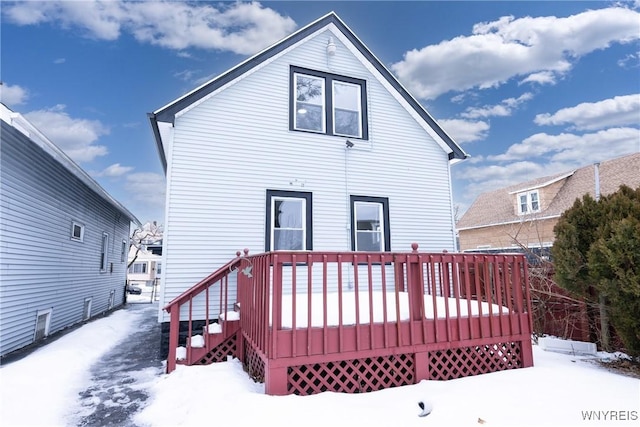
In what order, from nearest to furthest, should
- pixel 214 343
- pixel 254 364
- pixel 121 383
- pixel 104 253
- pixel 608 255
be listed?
pixel 608 255, pixel 254 364, pixel 121 383, pixel 214 343, pixel 104 253

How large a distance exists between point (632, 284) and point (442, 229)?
4451mm

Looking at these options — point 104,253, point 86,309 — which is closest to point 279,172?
point 86,309

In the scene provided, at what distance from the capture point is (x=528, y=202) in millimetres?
17812

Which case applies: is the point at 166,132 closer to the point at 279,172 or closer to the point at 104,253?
the point at 279,172

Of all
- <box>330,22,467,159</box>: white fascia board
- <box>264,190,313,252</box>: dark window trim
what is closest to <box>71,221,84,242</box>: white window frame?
<box>264,190,313,252</box>: dark window trim

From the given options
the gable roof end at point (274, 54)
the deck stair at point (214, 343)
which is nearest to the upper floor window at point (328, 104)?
the gable roof end at point (274, 54)

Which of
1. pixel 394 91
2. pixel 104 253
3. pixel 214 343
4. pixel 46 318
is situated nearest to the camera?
pixel 214 343

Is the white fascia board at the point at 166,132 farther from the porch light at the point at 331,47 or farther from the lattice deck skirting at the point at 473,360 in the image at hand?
the lattice deck skirting at the point at 473,360

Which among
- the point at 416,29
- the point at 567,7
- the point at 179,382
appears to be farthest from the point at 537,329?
the point at 416,29

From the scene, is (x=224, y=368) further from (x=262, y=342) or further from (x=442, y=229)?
(x=442, y=229)

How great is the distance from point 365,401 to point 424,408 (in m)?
0.55

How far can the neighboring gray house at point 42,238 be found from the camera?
571 centimetres

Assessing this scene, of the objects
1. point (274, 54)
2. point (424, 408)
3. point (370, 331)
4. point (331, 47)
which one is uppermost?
point (331, 47)

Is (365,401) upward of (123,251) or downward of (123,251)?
downward
